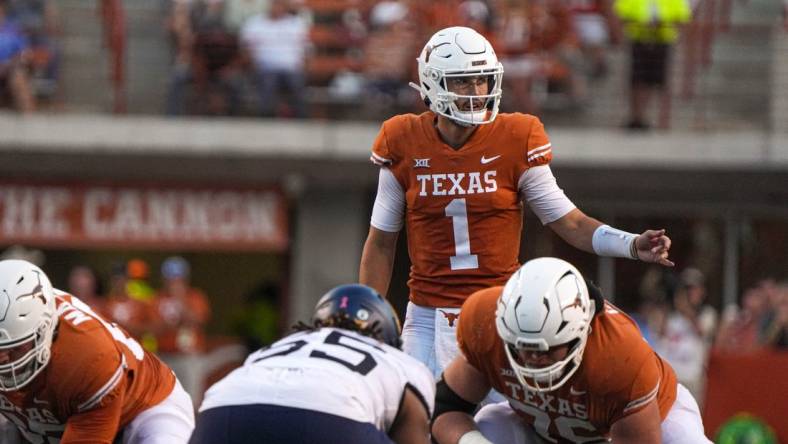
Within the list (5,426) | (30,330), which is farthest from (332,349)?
(5,426)

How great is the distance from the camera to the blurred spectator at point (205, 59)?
16.2m

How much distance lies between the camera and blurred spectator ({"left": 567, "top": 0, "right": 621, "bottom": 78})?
16.9 metres

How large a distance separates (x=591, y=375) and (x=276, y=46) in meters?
10.5

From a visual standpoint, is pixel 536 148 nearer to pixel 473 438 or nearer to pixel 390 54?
pixel 473 438

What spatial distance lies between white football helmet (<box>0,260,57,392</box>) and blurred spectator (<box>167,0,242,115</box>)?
9.90 m

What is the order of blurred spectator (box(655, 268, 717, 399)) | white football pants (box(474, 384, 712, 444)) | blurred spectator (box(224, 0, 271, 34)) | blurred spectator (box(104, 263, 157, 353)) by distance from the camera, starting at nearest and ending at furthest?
1. white football pants (box(474, 384, 712, 444))
2. blurred spectator (box(655, 268, 717, 399))
3. blurred spectator (box(104, 263, 157, 353))
4. blurred spectator (box(224, 0, 271, 34))

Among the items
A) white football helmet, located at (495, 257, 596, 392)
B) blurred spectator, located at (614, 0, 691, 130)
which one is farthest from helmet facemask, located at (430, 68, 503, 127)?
blurred spectator, located at (614, 0, 691, 130)

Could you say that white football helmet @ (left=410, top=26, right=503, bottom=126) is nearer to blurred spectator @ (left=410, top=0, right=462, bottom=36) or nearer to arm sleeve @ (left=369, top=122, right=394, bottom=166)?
arm sleeve @ (left=369, top=122, right=394, bottom=166)

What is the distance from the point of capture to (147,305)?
50.1 feet

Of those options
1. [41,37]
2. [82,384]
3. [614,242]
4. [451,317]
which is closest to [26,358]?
[82,384]

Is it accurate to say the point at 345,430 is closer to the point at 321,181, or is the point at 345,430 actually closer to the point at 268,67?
the point at 268,67

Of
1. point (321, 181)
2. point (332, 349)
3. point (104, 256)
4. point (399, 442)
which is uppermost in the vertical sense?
point (332, 349)

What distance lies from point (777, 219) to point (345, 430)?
44.8ft

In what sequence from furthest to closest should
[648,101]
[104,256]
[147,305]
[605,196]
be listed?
[104,256], [605,196], [648,101], [147,305]
